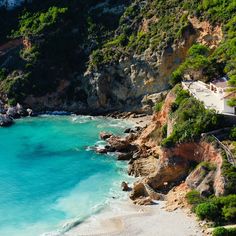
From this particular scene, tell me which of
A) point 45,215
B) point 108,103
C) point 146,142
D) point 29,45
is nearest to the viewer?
point 45,215

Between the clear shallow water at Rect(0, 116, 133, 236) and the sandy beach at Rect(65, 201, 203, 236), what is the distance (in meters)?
1.54

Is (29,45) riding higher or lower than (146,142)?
higher

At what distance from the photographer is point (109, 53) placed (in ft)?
264

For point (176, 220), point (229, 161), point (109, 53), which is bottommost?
point (176, 220)

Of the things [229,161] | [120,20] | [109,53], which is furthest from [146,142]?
[120,20]

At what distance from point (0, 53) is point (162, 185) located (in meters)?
47.5

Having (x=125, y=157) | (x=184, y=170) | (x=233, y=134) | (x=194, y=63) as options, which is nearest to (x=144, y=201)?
(x=184, y=170)

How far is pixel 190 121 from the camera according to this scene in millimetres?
51094

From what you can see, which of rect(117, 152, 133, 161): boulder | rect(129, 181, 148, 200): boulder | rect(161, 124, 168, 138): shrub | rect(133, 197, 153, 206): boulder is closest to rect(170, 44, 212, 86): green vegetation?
rect(161, 124, 168, 138): shrub

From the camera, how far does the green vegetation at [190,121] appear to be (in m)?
49.7

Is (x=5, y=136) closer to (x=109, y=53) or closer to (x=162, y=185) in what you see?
(x=109, y=53)

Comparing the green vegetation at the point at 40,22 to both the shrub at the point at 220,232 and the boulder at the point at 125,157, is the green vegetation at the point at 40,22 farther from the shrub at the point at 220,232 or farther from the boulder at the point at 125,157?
the shrub at the point at 220,232

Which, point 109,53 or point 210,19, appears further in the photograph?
point 109,53

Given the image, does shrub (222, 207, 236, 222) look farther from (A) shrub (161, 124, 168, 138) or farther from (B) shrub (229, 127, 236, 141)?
(A) shrub (161, 124, 168, 138)
